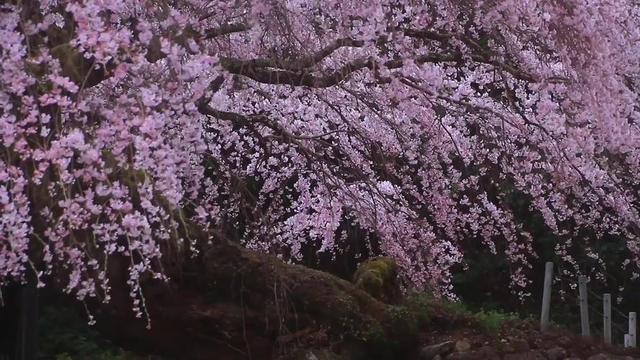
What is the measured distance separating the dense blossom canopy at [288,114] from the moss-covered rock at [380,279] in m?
0.24

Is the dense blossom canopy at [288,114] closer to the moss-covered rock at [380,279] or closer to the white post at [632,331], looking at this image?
the moss-covered rock at [380,279]

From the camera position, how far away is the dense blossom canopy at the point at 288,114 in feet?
10.3

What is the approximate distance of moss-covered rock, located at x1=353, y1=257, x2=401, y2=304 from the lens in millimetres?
7285

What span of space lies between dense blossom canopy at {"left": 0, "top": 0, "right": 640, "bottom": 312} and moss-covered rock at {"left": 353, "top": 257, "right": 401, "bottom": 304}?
241 millimetres

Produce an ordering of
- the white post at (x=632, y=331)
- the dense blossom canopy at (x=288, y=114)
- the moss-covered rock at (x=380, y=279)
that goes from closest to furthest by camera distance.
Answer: the dense blossom canopy at (x=288, y=114)
the moss-covered rock at (x=380, y=279)
the white post at (x=632, y=331)

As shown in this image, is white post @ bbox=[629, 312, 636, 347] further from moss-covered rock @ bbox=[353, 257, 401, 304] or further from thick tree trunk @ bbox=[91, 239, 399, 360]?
thick tree trunk @ bbox=[91, 239, 399, 360]

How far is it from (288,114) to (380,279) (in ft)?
5.93

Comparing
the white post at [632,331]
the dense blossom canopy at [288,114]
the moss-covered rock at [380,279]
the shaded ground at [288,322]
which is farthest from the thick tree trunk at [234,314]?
the white post at [632,331]

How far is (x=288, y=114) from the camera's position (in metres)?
6.20

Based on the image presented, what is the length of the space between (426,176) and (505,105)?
73 centimetres

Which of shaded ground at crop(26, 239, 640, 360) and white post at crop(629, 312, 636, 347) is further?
white post at crop(629, 312, 636, 347)

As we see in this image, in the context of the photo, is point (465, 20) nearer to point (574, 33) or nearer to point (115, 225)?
point (574, 33)

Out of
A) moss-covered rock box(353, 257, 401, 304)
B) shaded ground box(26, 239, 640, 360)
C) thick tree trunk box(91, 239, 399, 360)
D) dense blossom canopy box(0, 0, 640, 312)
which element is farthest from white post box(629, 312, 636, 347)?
thick tree trunk box(91, 239, 399, 360)

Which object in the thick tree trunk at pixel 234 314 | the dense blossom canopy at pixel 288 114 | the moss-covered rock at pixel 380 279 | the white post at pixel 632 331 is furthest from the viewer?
the white post at pixel 632 331
